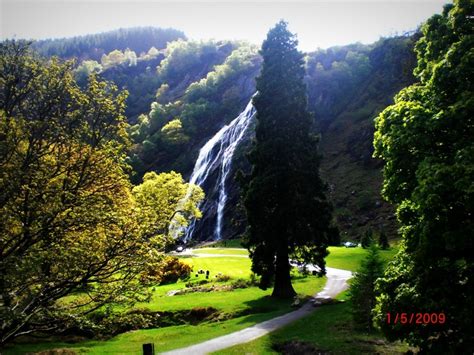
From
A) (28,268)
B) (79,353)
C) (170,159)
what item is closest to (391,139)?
(28,268)

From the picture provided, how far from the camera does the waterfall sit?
7900 centimetres

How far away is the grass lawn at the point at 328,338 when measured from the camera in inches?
672

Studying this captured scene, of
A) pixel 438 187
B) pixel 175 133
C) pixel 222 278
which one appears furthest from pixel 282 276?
pixel 175 133

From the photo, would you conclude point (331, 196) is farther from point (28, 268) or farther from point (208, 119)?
point (28, 268)

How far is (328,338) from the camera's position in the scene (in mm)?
18859

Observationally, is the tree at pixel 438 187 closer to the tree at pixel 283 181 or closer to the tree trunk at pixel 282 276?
the tree at pixel 283 181

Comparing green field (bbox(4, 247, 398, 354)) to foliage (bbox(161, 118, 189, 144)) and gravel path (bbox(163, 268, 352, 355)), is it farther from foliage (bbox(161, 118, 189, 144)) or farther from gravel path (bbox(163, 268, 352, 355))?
foliage (bbox(161, 118, 189, 144))

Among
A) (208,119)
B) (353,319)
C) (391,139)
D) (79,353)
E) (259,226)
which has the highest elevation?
(208,119)

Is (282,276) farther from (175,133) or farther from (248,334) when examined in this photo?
(175,133)

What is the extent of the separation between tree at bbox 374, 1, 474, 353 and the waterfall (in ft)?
213

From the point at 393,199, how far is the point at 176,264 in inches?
1360

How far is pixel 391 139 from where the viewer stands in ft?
40.4
